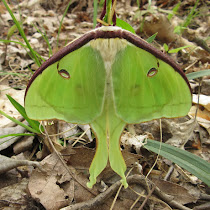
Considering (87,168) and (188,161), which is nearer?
(188,161)

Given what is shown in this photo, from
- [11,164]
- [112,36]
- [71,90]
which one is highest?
[112,36]

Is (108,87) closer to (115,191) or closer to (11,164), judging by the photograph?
(115,191)

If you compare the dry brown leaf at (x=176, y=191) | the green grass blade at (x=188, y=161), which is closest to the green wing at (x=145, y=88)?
the green grass blade at (x=188, y=161)

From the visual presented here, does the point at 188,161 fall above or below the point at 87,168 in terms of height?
above

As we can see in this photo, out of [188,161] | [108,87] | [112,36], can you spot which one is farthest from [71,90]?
[188,161]

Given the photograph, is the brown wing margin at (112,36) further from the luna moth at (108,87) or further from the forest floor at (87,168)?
the forest floor at (87,168)

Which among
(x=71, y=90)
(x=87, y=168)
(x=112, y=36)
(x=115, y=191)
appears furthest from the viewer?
(x=87, y=168)

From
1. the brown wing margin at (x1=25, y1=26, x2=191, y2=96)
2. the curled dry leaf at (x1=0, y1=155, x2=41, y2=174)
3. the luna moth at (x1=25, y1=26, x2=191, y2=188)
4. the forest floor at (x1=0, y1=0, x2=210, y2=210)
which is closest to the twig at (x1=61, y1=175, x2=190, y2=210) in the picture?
the forest floor at (x1=0, y1=0, x2=210, y2=210)

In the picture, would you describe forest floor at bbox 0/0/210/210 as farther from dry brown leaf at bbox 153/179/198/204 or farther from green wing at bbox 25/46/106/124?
green wing at bbox 25/46/106/124
